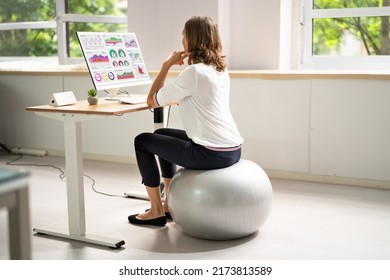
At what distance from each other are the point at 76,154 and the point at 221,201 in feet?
2.50

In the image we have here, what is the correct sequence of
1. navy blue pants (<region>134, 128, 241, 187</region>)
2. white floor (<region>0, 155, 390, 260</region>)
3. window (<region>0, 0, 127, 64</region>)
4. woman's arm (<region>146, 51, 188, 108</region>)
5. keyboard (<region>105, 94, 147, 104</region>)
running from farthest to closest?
1. window (<region>0, 0, 127, 64</region>)
2. keyboard (<region>105, 94, 147, 104</region>)
3. woman's arm (<region>146, 51, 188, 108</region>)
4. navy blue pants (<region>134, 128, 241, 187</region>)
5. white floor (<region>0, 155, 390, 260</region>)

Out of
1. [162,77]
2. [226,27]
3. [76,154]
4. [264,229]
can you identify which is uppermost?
[226,27]

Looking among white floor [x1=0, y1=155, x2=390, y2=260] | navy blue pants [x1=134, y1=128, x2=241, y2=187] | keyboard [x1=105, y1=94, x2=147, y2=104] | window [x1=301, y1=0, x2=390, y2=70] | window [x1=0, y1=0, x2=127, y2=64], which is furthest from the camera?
window [x1=0, y1=0, x2=127, y2=64]

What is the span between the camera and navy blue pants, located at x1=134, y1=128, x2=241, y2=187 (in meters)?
2.87

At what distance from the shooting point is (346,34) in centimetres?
452

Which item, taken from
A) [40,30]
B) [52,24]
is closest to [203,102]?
[52,24]

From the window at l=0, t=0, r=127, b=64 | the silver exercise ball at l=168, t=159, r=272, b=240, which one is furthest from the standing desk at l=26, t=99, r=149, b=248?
the window at l=0, t=0, r=127, b=64

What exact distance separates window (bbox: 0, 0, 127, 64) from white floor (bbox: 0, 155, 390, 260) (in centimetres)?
179

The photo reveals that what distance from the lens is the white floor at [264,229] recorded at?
9.05ft

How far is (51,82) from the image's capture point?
5.06 m

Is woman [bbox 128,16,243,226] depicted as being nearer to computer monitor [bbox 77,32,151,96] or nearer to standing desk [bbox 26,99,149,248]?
standing desk [bbox 26,99,149,248]

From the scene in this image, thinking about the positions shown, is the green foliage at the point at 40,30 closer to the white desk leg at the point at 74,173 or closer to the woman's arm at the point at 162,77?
the woman's arm at the point at 162,77

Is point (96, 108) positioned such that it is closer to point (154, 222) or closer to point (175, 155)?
point (175, 155)

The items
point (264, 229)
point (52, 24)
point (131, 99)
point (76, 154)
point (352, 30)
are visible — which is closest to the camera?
point (76, 154)
